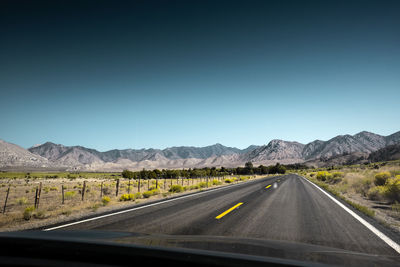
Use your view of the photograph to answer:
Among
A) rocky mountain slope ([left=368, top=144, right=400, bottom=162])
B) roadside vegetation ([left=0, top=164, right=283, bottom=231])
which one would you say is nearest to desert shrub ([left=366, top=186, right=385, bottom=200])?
roadside vegetation ([left=0, top=164, right=283, bottom=231])

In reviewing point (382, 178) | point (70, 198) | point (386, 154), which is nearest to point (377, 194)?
point (382, 178)

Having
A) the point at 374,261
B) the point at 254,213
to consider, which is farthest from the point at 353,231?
the point at 374,261

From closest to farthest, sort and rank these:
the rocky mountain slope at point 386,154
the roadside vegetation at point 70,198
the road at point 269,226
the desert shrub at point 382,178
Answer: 1. the road at point 269,226
2. the roadside vegetation at point 70,198
3. the desert shrub at point 382,178
4. the rocky mountain slope at point 386,154

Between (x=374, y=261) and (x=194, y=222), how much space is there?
4543 mm

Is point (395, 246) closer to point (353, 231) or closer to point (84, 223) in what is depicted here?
point (353, 231)

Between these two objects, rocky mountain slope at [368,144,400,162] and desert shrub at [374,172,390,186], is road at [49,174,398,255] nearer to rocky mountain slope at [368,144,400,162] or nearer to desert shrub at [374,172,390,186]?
desert shrub at [374,172,390,186]

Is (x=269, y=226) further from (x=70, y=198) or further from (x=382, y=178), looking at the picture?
(x=70, y=198)

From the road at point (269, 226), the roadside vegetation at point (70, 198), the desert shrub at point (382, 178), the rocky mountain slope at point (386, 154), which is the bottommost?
the roadside vegetation at point (70, 198)

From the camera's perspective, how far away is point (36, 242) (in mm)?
2451

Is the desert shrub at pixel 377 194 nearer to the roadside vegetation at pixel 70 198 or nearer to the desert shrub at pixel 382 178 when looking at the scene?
the desert shrub at pixel 382 178

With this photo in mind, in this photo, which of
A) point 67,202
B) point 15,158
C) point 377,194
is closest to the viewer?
point 377,194

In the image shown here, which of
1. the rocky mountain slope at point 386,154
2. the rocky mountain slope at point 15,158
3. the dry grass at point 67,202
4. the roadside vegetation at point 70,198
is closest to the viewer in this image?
the dry grass at point 67,202

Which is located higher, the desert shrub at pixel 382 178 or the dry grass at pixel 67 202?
the desert shrub at pixel 382 178

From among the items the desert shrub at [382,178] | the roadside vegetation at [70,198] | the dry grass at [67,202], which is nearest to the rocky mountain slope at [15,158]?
the roadside vegetation at [70,198]
